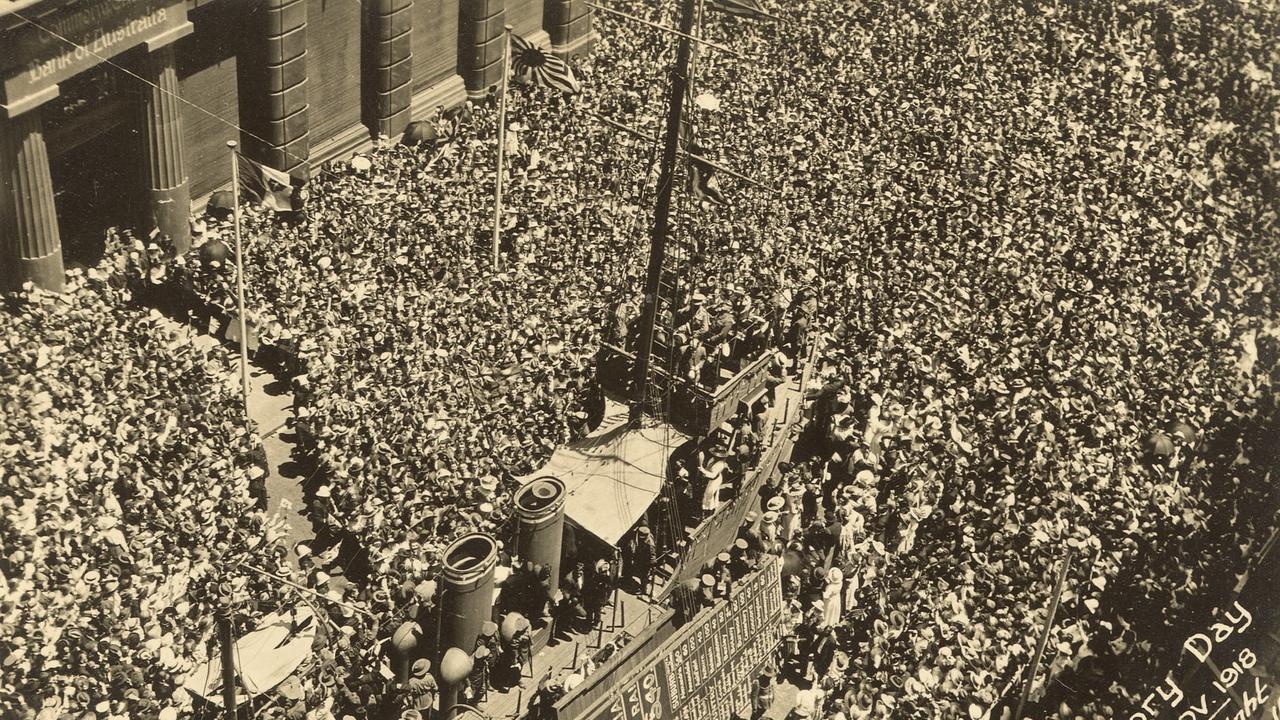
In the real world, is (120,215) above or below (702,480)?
above

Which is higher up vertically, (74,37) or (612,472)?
(74,37)

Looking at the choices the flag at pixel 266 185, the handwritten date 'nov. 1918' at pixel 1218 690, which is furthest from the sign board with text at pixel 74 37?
the handwritten date 'nov. 1918' at pixel 1218 690

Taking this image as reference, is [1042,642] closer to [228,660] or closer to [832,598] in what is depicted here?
[832,598]

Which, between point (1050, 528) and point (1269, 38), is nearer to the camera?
point (1050, 528)

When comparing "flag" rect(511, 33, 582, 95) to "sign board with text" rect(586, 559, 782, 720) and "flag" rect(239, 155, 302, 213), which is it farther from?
"sign board with text" rect(586, 559, 782, 720)

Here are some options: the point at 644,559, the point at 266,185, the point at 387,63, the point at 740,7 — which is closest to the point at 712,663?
the point at 644,559

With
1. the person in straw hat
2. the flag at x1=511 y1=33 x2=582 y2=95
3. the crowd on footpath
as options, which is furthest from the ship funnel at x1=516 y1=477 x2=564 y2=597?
the flag at x1=511 y1=33 x2=582 y2=95

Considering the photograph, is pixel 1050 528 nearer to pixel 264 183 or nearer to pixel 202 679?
pixel 202 679

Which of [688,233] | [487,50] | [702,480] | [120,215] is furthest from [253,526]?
[487,50]
